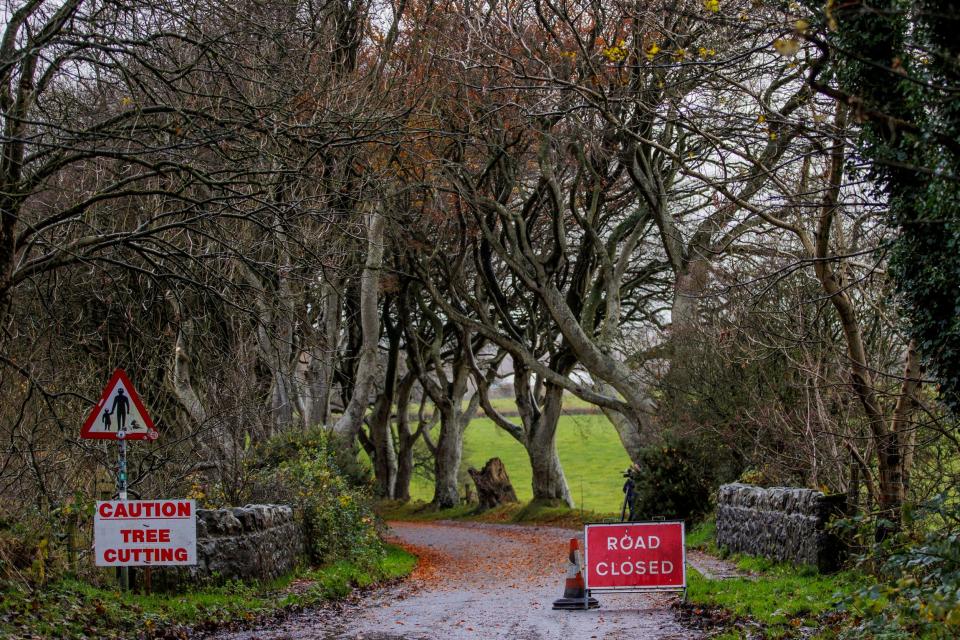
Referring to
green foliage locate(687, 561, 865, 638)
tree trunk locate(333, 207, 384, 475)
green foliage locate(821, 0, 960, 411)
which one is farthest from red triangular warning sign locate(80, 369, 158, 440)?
tree trunk locate(333, 207, 384, 475)

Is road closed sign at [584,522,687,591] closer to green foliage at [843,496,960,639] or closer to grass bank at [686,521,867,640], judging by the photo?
grass bank at [686,521,867,640]

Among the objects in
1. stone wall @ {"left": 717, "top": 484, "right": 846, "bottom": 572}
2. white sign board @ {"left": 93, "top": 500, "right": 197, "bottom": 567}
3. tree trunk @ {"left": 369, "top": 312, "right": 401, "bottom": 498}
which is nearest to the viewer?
white sign board @ {"left": 93, "top": 500, "right": 197, "bottom": 567}

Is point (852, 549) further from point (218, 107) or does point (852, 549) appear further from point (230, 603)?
point (218, 107)

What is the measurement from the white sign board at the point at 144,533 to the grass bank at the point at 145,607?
0.45 m

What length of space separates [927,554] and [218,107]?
25.6 ft

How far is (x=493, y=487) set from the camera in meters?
39.0

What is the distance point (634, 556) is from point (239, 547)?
5.25 meters

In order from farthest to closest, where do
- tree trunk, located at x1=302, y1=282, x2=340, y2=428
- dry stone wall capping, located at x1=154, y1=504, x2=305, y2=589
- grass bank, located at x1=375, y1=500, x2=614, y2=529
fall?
grass bank, located at x1=375, y1=500, x2=614, y2=529
tree trunk, located at x1=302, y1=282, x2=340, y2=428
dry stone wall capping, located at x1=154, y1=504, x2=305, y2=589

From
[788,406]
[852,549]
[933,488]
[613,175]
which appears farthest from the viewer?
[613,175]

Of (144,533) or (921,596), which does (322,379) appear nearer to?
(144,533)

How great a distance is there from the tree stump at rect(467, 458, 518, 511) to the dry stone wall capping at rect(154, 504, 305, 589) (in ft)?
76.1

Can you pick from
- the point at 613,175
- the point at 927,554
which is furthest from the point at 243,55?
the point at 613,175

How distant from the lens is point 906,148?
344 inches

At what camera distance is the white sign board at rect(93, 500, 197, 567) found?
36.4 ft
